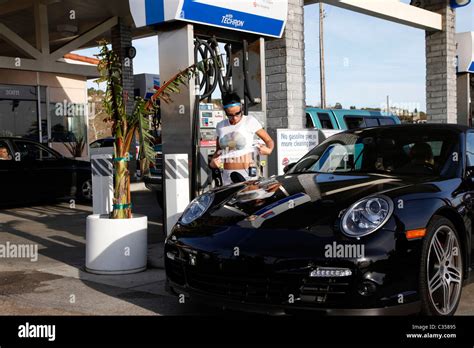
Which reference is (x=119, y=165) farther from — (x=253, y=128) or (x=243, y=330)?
(x=243, y=330)

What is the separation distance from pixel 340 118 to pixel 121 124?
8459 millimetres

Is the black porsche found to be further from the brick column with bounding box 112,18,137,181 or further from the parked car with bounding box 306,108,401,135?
the brick column with bounding box 112,18,137,181

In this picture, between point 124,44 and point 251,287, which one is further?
point 124,44

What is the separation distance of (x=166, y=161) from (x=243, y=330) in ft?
10.5

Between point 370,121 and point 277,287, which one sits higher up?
point 370,121

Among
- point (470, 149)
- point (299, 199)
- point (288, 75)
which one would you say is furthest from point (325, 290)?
point (288, 75)

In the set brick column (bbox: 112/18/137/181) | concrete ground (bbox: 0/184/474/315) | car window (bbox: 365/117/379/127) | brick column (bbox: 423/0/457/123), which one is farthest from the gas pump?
brick column (bbox: 112/18/137/181)

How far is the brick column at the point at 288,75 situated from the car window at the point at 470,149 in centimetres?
461

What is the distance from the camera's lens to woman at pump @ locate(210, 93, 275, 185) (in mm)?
6500

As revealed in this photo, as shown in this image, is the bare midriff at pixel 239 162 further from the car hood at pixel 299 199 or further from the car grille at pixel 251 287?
the car grille at pixel 251 287

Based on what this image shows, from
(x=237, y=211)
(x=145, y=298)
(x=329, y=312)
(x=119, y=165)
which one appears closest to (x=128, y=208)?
(x=119, y=165)

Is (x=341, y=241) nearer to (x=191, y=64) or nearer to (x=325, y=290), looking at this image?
(x=325, y=290)

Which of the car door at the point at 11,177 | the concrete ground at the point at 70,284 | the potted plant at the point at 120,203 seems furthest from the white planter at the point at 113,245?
the car door at the point at 11,177

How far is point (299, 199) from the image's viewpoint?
4.29 m
